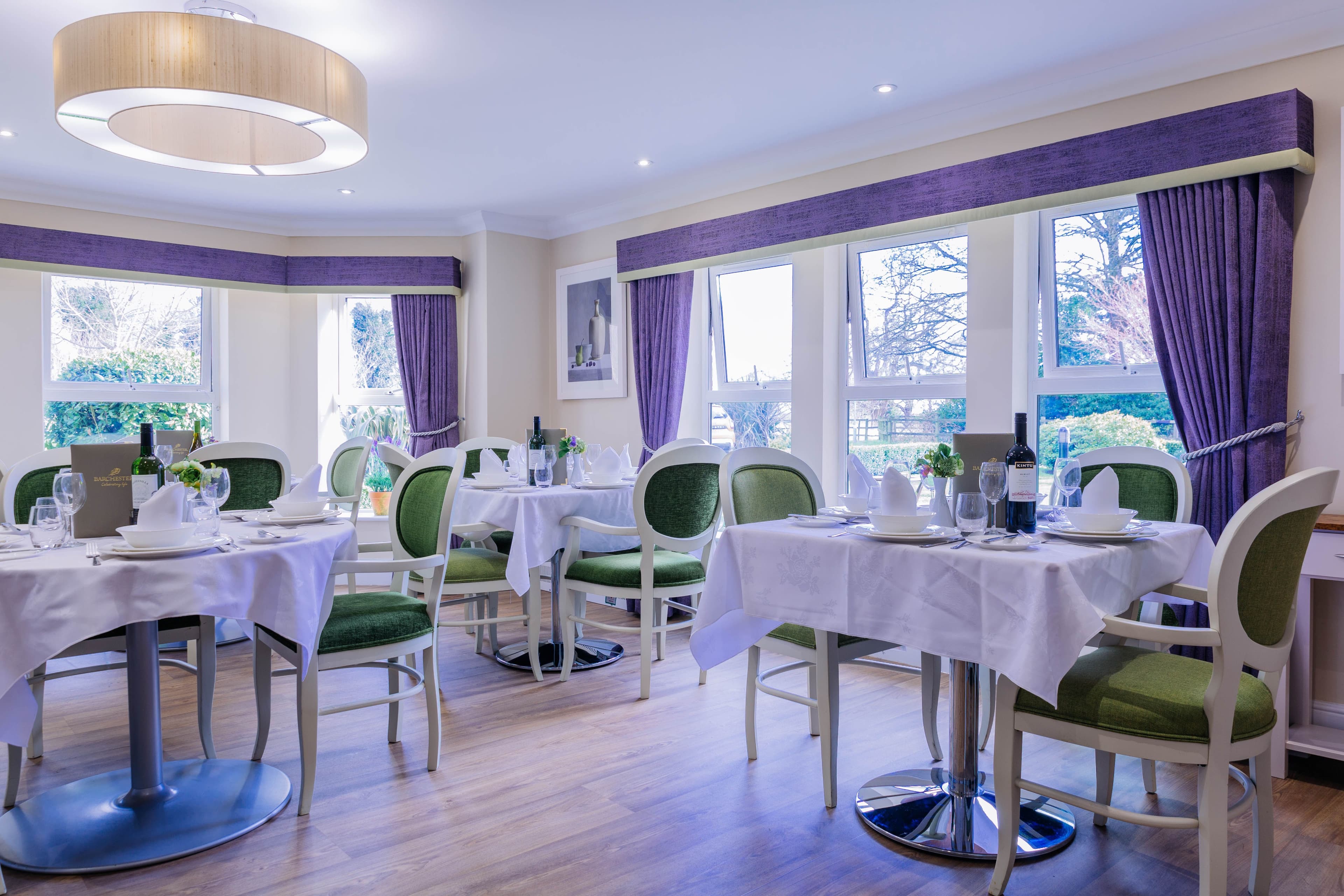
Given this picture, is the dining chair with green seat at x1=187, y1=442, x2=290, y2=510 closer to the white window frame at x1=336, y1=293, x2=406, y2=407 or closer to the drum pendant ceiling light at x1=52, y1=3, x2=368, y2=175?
the drum pendant ceiling light at x1=52, y1=3, x2=368, y2=175

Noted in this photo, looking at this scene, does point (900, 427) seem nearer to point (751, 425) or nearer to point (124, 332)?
point (751, 425)

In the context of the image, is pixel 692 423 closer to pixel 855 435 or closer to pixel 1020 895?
pixel 855 435

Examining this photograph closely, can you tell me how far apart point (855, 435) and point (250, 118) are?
323 cm

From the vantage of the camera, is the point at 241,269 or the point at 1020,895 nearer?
the point at 1020,895

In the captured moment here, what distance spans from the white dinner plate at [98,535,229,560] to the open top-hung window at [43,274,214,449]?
397 cm

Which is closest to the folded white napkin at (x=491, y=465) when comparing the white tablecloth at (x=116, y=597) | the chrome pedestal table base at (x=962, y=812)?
the white tablecloth at (x=116, y=597)

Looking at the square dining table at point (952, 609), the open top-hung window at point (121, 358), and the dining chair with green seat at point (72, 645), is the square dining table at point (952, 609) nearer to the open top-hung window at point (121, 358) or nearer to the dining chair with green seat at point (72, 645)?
the dining chair with green seat at point (72, 645)

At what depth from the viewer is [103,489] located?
250 centimetres

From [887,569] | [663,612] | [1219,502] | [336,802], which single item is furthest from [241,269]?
[1219,502]

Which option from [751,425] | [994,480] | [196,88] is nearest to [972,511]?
[994,480]

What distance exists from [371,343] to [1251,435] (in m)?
5.71

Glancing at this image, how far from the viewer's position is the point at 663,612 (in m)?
4.02

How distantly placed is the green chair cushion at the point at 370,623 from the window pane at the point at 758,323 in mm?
2807

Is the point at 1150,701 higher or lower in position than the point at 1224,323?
lower
